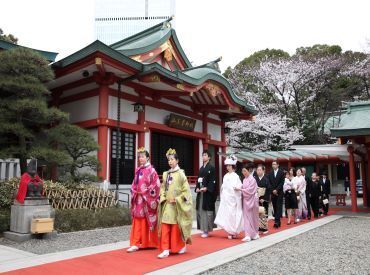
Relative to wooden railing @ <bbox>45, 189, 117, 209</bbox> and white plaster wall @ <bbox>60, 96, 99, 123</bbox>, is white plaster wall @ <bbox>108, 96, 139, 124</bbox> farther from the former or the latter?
wooden railing @ <bbox>45, 189, 117, 209</bbox>

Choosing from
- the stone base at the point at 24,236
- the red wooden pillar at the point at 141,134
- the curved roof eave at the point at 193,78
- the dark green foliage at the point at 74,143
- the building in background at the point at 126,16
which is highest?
the building in background at the point at 126,16

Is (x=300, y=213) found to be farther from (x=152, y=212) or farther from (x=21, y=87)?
(x=21, y=87)

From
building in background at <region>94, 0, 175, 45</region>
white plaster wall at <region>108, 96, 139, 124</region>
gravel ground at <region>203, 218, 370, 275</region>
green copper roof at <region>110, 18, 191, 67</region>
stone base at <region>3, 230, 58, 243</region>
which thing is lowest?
gravel ground at <region>203, 218, 370, 275</region>


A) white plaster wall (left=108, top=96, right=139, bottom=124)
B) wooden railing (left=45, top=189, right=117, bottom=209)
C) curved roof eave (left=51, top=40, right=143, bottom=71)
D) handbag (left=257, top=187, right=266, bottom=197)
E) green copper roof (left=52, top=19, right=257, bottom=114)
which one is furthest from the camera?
white plaster wall (left=108, top=96, right=139, bottom=124)

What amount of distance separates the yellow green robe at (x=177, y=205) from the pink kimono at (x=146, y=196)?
0.50ft

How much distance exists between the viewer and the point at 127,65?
38.8 ft

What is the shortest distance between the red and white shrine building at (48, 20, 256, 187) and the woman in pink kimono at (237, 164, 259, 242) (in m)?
5.15

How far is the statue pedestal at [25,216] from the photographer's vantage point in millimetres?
7465

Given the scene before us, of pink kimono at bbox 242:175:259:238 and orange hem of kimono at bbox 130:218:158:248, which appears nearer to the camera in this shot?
orange hem of kimono at bbox 130:218:158:248

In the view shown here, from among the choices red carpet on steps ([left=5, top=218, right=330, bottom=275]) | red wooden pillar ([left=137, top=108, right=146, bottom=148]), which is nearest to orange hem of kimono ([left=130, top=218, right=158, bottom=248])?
red carpet on steps ([left=5, top=218, right=330, bottom=275])

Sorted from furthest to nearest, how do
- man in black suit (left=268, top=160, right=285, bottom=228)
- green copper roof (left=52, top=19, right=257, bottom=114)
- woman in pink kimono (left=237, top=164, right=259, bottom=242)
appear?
green copper roof (left=52, top=19, right=257, bottom=114) < man in black suit (left=268, top=160, right=285, bottom=228) < woman in pink kimono (left=237, top=164, right=259, bottom=242)

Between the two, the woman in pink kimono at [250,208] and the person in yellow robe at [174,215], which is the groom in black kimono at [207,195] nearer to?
the woman in pink kimono at [250,208]

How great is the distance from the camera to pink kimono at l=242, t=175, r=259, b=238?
8047 mm

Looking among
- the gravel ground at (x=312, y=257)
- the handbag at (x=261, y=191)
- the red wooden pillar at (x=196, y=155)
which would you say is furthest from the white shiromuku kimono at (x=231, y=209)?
the red wooden pillar at (x=196, y=155)
